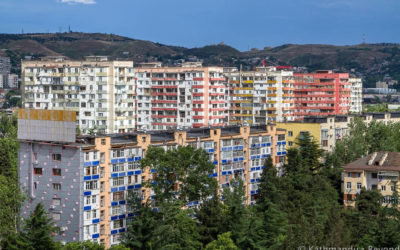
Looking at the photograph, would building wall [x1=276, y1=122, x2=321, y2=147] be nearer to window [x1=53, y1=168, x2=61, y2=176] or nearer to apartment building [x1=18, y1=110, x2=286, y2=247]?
apartment building [x1=18, y1=110, x2=286, y2=247]

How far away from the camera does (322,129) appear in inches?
4277

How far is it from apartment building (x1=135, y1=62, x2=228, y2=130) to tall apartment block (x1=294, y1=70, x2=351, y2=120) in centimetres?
2777

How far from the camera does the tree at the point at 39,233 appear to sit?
203 ft

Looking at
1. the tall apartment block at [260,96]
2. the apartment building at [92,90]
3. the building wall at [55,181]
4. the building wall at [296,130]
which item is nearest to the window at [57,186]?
the building wall at [55,181]

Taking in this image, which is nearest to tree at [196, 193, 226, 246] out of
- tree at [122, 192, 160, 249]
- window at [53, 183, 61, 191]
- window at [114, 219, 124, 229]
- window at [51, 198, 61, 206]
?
tree at [122, 192, 160, 249]

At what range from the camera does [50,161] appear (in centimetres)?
7162

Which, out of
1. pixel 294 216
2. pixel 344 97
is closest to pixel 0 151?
pixel 294 216

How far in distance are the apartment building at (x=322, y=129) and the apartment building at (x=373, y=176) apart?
14535 millimetres

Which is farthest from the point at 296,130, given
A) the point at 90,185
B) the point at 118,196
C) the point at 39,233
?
the point at 39,233

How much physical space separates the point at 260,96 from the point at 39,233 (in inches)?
3673

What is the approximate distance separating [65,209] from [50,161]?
16.8 ft

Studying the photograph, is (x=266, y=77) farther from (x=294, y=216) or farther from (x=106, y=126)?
(x=294, y=216)

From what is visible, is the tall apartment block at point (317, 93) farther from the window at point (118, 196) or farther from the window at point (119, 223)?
the window at point (119, 223)

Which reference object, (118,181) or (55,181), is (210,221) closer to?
(118,181)
